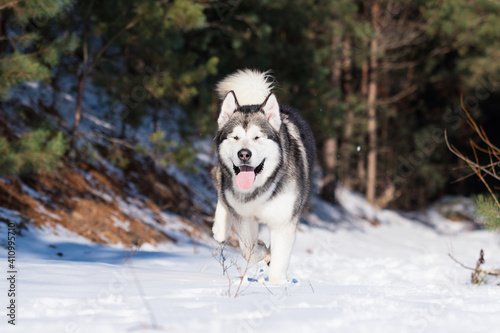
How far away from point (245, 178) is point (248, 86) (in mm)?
1310

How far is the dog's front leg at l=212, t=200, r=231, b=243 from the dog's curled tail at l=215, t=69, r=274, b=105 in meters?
1.08

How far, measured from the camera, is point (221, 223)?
4.86 m

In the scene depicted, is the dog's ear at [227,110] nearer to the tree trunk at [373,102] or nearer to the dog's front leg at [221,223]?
the dog's front leg at [221,223]

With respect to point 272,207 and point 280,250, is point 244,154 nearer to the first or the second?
point 272,207

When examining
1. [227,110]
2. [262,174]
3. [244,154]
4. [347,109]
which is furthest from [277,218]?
[347,109]

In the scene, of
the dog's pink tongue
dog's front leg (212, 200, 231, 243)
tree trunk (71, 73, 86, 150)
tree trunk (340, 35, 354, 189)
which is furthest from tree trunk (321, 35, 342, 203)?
the dog's pink tongue

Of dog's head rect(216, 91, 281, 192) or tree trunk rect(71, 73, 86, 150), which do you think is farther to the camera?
tree trunk rect(71, 73, 86, 150)

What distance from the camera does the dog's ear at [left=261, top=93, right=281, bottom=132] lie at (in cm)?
427

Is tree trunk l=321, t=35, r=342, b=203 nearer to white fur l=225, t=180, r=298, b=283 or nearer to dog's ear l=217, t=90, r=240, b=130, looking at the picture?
dog's ear l=217, t=90, r=240, b=130

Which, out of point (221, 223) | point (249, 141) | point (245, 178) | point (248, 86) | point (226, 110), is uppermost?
point (248, 86)

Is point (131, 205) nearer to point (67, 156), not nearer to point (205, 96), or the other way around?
point (67, 156)

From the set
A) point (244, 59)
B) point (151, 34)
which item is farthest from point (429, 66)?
point (151, 34)

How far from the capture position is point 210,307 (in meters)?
2.72

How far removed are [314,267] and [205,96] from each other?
16.1ft
